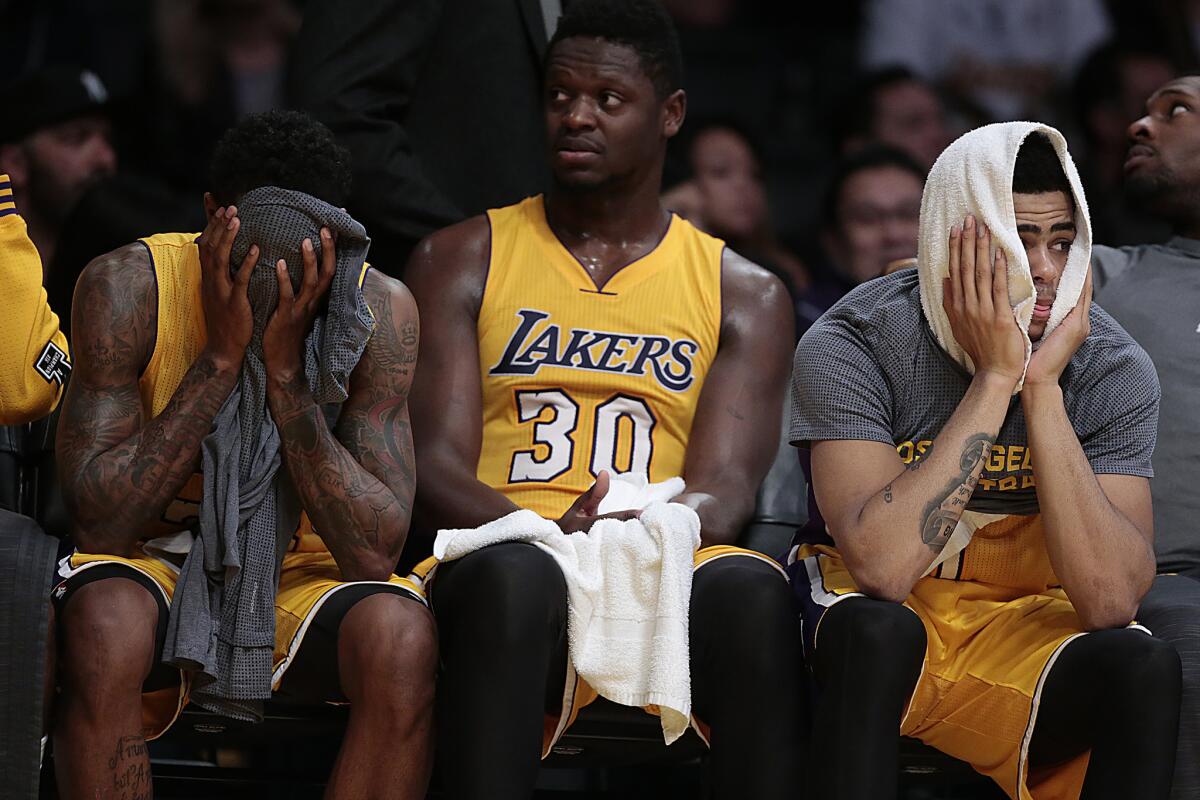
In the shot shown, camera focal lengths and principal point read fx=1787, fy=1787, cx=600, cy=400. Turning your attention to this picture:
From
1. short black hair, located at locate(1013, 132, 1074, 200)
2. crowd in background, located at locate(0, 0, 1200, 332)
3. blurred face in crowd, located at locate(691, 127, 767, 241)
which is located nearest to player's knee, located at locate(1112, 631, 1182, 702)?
short black hair, located at locate(1013, 132, 1074, 200)

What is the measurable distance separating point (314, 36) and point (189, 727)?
5.45 ft

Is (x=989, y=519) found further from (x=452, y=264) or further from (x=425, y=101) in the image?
(x=425, y=101)

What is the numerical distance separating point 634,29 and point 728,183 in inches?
72.2

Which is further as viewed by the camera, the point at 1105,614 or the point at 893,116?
the point at 893,116

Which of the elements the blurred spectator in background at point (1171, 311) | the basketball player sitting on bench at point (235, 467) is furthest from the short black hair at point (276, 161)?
the blurred spectator in background at point (1171, 311)

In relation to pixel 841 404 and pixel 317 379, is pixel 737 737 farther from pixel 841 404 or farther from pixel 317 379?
pixel 317 379

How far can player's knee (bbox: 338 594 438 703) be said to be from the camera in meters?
3.03

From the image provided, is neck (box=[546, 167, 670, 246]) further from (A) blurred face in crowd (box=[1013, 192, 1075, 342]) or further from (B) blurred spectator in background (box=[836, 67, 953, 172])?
(B) blurred spectator in background (box=[836, 67, 953, 172])

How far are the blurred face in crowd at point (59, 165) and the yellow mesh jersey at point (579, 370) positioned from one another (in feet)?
5.88

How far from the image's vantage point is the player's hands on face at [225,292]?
318 cm

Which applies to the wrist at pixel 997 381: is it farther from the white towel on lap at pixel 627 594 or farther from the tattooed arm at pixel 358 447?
the tattooed arm at pixel 358 447

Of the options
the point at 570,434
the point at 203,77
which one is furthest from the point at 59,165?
the point at 570,434

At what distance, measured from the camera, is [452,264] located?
12.6 ft

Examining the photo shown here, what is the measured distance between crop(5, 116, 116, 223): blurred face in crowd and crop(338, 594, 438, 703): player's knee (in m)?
2.42
